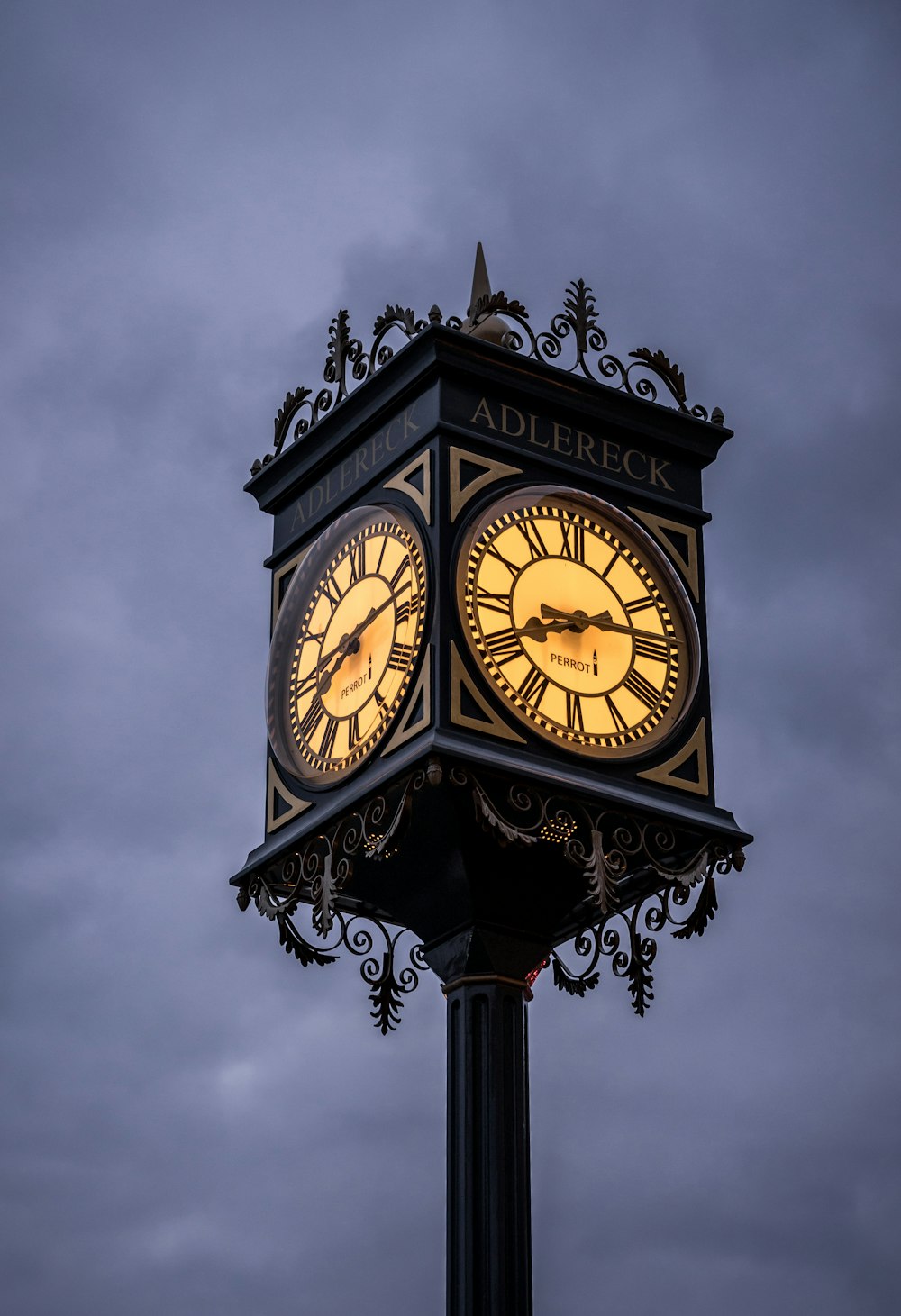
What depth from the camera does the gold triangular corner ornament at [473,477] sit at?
18125 mm

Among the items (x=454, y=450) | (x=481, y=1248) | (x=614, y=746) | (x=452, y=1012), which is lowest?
(x=481, y=1248)

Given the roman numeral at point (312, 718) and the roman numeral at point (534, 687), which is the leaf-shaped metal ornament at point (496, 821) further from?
the roman numeral at point (312, 718)

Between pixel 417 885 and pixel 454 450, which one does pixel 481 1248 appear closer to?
pixel 417 885

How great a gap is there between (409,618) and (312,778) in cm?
111

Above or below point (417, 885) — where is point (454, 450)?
above

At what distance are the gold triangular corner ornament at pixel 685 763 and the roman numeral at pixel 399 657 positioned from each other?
1.40 meters

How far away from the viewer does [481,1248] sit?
683 inches

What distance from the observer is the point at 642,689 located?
60.0ft

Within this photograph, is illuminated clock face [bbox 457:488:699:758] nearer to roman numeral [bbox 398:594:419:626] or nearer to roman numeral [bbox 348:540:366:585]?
roman numeral [bbox 398:594:419:626]

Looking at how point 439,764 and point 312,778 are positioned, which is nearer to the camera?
point 439,764

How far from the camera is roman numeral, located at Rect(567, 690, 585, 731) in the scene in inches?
703

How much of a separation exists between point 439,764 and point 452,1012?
1735mm

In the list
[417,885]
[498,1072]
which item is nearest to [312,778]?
[417,885]

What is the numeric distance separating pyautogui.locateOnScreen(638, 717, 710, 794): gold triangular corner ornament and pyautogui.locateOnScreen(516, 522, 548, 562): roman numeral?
4.23 ft
